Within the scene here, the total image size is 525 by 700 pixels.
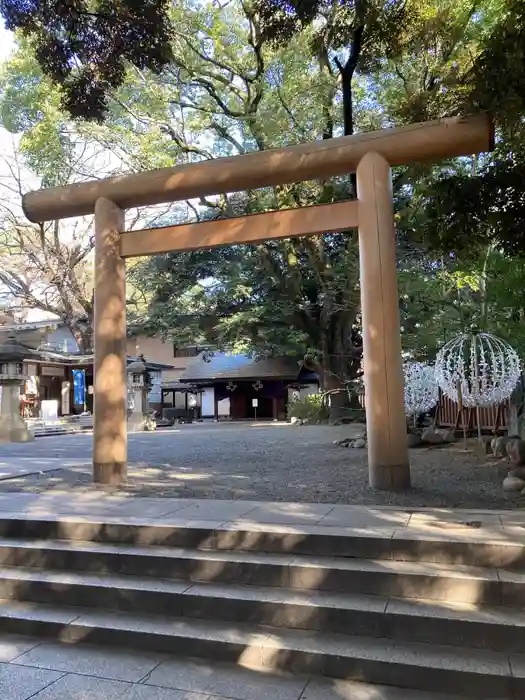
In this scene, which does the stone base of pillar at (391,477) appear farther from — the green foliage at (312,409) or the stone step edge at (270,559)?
the green foliage at (312,409)

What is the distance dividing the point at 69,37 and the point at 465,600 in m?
8.02

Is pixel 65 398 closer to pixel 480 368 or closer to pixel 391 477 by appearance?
pixel 480 368

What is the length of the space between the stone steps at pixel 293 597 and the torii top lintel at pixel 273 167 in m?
4.23

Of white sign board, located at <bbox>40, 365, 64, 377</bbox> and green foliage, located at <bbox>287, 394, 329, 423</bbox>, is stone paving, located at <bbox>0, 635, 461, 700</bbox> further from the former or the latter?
white sign board, located at <bbox>40, 365, 64, 377</bbox>

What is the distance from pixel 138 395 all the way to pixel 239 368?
28.5 feet

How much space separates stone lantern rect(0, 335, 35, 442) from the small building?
46.7 ft

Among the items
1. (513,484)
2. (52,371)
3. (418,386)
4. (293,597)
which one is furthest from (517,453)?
(52,371)

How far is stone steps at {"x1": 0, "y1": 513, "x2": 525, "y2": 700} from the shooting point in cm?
322

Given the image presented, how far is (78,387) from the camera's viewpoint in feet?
105

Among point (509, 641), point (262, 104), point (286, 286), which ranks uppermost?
point (262, 104)

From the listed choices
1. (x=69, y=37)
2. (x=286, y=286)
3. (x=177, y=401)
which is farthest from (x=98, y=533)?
(x=177, y=401)

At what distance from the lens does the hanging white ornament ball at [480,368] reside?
882 cm

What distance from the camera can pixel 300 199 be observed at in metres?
17.7

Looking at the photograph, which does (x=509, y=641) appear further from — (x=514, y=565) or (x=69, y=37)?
(x=69, y=37)
